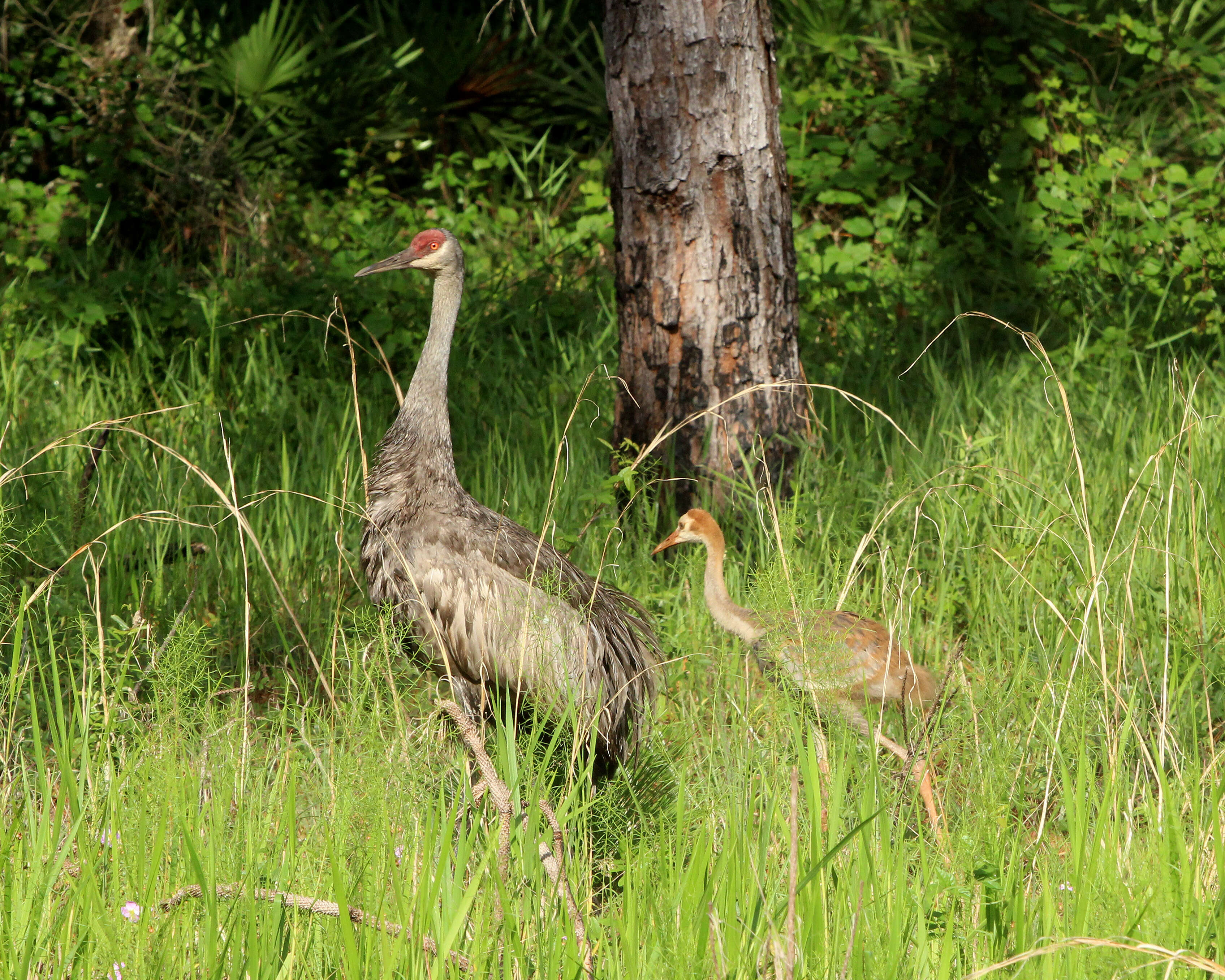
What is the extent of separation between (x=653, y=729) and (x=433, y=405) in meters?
1.32

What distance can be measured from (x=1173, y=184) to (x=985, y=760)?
698 centimetres

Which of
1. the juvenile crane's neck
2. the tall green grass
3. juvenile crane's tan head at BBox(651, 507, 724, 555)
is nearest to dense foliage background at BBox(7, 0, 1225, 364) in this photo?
the tall green grass

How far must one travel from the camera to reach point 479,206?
32.4 feet

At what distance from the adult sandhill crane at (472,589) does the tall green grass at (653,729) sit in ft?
0.55

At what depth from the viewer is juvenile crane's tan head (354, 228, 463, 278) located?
177 inches

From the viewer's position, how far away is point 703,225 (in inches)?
192

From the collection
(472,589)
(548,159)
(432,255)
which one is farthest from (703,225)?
(548,159)

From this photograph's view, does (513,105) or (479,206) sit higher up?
(513,105)

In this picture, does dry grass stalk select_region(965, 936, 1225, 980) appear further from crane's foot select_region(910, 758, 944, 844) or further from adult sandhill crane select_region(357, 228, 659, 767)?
adult sandhill crane select_region(357, 228, 659, 767)

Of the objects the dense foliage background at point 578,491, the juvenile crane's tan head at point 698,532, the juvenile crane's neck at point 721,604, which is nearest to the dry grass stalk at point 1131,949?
the dense foliage background at point 578,491

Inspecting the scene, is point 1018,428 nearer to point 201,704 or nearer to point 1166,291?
point 1166,291

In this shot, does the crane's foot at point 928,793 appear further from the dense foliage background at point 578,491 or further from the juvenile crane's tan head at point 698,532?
the juvenile crane's tan head at point 698,532

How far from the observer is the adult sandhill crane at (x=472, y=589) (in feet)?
12.2

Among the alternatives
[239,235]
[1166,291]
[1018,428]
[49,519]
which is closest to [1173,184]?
[1166,291]
